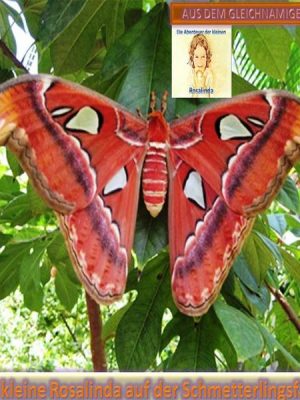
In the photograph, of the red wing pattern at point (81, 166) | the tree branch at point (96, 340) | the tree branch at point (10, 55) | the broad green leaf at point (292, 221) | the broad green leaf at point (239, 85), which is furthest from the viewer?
the broad green leaf at point (292, 221)

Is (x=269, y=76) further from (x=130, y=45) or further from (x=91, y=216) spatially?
(x=91, y=216)

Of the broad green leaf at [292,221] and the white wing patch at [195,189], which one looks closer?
the white wing patch at [195,189]

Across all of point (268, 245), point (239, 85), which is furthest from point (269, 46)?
point (268, 245)

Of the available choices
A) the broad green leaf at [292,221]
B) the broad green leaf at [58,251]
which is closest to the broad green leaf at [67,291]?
the broad green leaf at [58,251]

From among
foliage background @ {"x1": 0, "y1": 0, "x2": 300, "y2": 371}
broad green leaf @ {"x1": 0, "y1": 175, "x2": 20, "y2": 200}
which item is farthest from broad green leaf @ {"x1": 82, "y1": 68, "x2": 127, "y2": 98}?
broad green leaf @ {"x1": 0, "y1": 175, "x2": 20, "y2": 200}

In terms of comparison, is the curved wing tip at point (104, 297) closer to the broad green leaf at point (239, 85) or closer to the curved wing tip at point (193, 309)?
the curved wing tip at point (193, 309)
